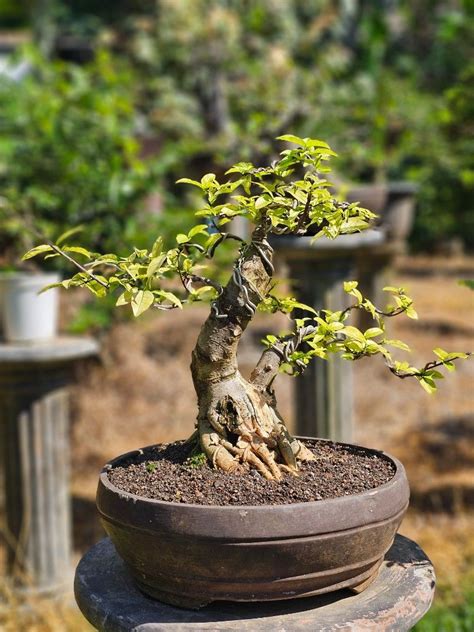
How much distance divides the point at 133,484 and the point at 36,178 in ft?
10.9

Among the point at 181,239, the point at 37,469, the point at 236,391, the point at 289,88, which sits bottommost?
the point at 37,469

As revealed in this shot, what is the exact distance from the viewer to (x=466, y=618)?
2.63m

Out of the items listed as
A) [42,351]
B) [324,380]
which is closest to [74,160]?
[42,351]

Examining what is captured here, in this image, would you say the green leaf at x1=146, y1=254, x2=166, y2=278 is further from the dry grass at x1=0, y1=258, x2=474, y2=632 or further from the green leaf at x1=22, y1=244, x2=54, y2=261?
the dry grass at x1=0, y1=258, x2=474, y2=632

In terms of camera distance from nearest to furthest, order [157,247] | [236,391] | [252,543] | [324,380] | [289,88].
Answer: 1. [252,543]
2. [157,247]
3. [236,391]
4. [324,380]
5. [289,88]

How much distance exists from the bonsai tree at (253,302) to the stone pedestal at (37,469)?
1710 millimetres

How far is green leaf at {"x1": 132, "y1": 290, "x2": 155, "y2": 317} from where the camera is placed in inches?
45.9

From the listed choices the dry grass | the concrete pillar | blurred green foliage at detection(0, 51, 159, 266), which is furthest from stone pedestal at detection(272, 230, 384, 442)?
blurred green foliage at detection(0, 51, 159, 266)

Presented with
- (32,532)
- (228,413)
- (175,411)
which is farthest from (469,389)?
(228,413)

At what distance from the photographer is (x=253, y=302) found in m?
1.35

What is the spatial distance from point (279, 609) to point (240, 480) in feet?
0.66

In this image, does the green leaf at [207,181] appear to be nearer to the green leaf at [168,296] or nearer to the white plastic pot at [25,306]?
the green leaf at [168,296]

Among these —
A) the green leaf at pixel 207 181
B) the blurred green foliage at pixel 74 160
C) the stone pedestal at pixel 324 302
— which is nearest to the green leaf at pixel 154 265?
the green leaf at pixel 207 181

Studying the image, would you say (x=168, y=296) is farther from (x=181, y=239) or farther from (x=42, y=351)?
(x=42, y=351)
